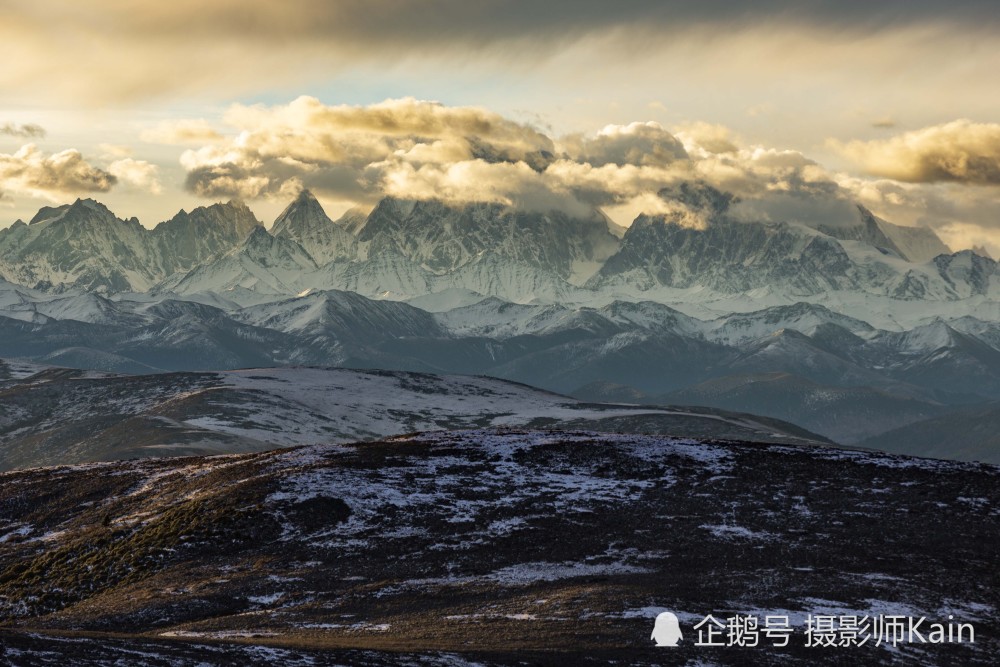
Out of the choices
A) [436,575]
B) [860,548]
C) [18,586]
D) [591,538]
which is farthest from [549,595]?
[18,586]

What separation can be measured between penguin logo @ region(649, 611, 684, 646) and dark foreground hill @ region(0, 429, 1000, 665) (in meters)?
0.63

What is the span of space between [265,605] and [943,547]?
38903mm

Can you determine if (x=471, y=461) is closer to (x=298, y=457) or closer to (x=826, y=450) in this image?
(x=298, y=457)

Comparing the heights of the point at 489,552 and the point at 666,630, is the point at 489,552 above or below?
below

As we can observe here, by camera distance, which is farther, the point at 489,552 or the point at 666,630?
the point at 489,552

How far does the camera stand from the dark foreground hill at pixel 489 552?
53.1 metres

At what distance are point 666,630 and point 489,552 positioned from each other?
21874mm

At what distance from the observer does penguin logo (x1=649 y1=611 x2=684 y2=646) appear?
5278cm

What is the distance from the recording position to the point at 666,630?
54062mm

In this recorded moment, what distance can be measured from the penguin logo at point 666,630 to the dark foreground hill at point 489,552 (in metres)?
0.63

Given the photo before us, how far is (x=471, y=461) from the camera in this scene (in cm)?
10038

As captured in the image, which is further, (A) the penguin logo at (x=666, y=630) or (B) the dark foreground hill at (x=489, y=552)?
(B) the dark foreground hill at (x=489, y=552)

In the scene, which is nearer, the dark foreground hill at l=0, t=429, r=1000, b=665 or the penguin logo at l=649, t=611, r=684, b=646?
the penguin logo at l=649, t=611, r=684, b=646

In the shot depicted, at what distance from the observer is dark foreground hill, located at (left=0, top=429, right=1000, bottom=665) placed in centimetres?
5309
